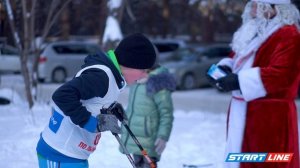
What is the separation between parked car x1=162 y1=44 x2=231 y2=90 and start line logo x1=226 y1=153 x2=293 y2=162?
40.2 ft

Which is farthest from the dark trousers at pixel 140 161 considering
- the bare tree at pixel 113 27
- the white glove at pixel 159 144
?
the bare tree at pixel 113 27

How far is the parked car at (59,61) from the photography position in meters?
18.4

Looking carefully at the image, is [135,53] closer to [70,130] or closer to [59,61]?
[70,130]

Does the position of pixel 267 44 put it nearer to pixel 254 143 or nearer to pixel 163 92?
pixel 254 143

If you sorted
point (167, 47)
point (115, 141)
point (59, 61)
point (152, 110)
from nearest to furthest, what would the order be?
point (152, 110), point (115, 141), point (59, 61), point (167, 47)

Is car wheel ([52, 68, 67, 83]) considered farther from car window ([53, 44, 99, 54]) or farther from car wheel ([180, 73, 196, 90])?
car wheel ([180, 73, 196, 90])

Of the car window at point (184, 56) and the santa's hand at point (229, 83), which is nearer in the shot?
the santa's hand at point (229, 83)

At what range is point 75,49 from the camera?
20.0 meters

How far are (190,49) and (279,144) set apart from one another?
1484 centimetres

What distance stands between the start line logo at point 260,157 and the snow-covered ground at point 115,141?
1.94 meters

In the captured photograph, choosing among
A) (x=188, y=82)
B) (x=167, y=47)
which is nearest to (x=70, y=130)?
(x=188, y=82)

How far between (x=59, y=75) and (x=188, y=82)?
4494 mm

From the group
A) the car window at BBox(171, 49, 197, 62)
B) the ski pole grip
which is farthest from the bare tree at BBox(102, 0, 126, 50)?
the car window at BBox(171, 49, 197, 62)

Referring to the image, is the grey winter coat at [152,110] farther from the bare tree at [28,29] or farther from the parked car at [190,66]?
the parked car at [190,66]
